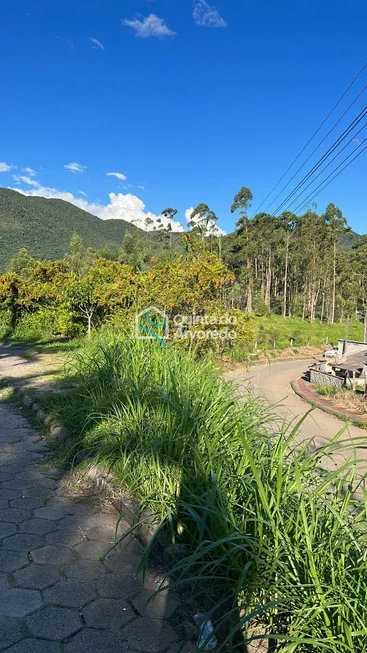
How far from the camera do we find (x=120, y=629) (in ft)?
4.58

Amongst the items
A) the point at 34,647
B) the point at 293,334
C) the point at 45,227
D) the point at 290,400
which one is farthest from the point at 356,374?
the point at 45,227

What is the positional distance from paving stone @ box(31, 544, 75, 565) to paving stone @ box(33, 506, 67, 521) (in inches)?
11.9

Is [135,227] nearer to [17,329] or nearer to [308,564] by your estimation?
[17,329]

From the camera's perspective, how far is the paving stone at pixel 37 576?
1601 millimetres

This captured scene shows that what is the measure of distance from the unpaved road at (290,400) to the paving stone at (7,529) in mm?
1580

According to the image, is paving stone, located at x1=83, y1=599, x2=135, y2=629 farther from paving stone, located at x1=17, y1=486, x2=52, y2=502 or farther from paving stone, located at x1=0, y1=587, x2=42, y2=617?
paving stone, located at x1=17, y1=486, x2=52, y2=502

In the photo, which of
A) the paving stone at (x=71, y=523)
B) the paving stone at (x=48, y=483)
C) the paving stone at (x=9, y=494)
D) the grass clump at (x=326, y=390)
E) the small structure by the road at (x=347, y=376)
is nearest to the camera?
the paving stone at (x=71, y=523)

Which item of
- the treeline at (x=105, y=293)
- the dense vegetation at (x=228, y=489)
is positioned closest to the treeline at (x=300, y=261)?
the treeline at (x=105, y=293)

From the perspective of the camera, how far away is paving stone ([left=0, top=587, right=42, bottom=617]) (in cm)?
143

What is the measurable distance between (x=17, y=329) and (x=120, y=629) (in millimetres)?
14078

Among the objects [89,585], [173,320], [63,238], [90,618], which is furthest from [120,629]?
[63,238]

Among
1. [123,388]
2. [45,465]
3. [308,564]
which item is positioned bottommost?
[45,465]

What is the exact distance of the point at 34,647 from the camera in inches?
50.5

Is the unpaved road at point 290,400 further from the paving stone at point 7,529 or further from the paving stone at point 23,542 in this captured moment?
the paving stone at point 7,529
